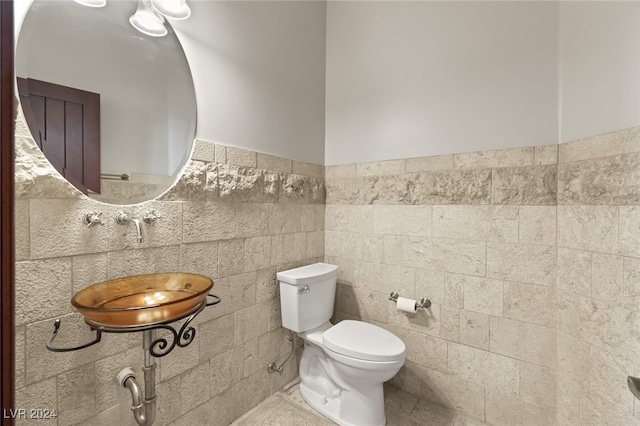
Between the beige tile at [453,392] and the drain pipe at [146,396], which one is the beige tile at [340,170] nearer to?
the beige tile at [453,392]

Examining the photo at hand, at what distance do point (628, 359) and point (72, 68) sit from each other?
8.56 feet

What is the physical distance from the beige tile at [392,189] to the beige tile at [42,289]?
1.76 metres

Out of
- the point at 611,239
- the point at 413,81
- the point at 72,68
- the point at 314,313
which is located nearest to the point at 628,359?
the point at 611,239

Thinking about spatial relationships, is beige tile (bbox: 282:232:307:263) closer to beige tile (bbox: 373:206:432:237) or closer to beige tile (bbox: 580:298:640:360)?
beige tile (bbox: 373:206:432:237)

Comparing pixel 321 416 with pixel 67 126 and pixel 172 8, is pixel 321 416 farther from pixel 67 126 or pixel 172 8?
pixel 172 8

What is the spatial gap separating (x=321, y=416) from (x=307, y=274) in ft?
2.90

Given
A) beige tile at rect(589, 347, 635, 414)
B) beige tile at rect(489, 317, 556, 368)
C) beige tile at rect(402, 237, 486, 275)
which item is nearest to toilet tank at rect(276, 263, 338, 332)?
beige tile at rect(402, 237, 486, 275)

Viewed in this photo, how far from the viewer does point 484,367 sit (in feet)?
5.50

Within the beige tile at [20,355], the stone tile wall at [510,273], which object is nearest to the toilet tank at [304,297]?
the stone tile wall at [510,273]

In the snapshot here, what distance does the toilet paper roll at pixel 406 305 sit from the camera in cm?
183

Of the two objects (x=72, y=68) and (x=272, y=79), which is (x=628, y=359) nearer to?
(x=272, y=79)

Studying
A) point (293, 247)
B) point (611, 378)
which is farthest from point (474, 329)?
point (293, 247)

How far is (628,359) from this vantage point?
1.16 m

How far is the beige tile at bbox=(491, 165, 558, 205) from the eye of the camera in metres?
1.53
